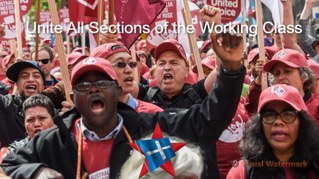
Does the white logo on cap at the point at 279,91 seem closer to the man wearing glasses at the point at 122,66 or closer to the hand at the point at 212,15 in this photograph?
the man wearing glasses at the point at 122,66

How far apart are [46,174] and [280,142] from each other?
1.44 meters

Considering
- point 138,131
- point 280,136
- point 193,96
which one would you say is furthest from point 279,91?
point 193,96

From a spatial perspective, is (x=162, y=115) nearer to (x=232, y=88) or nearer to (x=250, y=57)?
(x=232, y=88)

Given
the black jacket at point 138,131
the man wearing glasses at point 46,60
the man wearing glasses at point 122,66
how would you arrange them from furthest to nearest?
1. the man wearing glasses at point 46,60
2. the man wearing glasses at point 122,66
3. the black jacket at point 138,131

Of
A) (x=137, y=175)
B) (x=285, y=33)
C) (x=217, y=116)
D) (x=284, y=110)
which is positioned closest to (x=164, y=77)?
(x=285, y=33)

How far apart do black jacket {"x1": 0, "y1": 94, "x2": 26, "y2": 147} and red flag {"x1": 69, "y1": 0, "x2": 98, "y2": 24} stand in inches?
49.2

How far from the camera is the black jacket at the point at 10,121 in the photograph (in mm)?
7527

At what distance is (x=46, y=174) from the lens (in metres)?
3.91

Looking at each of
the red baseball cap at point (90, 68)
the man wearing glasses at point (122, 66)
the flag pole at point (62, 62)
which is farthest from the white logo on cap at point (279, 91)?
the flag pole at point (62, 62)

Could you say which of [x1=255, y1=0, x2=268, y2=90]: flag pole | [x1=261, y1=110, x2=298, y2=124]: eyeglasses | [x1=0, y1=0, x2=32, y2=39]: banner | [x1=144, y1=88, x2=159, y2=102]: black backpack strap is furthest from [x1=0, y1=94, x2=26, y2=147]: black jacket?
[x1=0, y1=0, x2=32, y2=39]: banner

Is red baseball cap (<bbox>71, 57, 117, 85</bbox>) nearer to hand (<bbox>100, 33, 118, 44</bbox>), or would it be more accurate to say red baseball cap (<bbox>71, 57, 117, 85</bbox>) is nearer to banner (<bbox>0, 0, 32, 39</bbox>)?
hand (<bbox>100, 33, 118, 44</bbox>)

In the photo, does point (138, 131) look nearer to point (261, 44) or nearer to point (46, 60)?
point (261, 44)

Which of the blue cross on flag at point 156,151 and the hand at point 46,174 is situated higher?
the blue cross on flag at point 156,151

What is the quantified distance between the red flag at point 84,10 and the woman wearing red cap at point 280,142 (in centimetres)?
381
